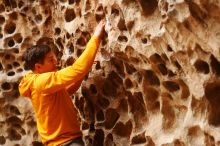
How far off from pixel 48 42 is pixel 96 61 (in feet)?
1.24

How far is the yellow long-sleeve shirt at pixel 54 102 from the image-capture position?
2.07 metres

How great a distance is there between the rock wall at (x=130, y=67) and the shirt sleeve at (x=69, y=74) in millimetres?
115

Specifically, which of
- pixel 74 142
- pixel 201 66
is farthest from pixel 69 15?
pixel 201 66

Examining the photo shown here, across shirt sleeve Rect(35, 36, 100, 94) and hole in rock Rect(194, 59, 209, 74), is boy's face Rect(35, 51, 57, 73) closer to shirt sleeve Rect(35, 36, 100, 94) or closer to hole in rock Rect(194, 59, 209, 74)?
shirt sleeve Rect(35, 36, 100, 94)

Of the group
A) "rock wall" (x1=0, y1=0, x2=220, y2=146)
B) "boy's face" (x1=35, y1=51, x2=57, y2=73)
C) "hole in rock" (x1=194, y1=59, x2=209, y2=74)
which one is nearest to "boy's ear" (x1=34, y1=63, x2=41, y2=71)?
"boy's face" (x1=35, y1=51, x2=57, y2=73)

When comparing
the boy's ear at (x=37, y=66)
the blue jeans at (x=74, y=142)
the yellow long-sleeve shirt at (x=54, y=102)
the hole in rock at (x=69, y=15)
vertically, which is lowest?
the blue jeans at (x=74, y=142)

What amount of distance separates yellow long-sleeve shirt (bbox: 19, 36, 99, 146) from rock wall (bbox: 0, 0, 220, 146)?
0.50 ft

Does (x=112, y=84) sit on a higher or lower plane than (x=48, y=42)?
lower

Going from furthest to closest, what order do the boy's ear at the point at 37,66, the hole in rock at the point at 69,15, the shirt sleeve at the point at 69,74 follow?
the hole in rock at the point at 69,15
the boy's ear at the point at 37,66
the shirt sleeve at the point at 69,74

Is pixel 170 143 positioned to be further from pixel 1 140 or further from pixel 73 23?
pixel 1 140

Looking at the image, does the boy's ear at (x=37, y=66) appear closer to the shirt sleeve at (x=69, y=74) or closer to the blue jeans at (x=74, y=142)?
the shirt sleeve at (x=69, y=74)

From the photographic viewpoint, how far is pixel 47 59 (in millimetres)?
2172

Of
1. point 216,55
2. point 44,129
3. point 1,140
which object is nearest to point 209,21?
point 216,55

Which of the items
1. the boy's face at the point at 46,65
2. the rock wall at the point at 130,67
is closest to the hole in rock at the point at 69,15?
the rock wall at the point at 130,67
